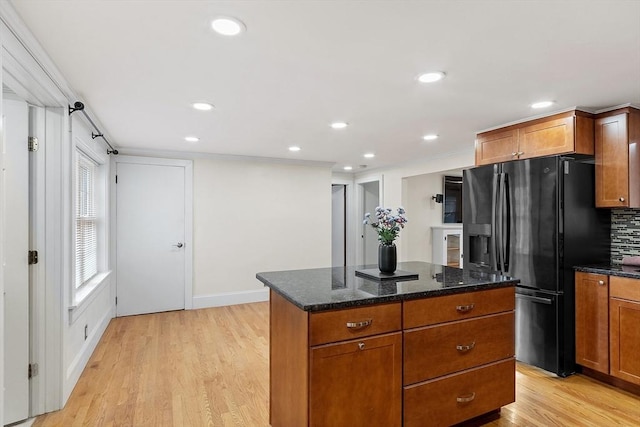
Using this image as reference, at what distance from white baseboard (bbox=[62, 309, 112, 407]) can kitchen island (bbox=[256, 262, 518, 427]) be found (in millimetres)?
1601

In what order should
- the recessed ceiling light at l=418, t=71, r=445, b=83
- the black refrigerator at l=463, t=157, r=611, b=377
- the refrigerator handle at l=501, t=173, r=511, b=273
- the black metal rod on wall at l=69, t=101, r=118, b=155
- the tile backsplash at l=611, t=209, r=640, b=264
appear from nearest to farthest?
the recessed ceiling light at l=418, t=71, r=445, b=83, the black metal rod on wall at l=69, t=101, r=118, b=155, the black refrigerator at l=463, t=157, r=611, b=377, the tile backsplash at l=611, t=209, r=640, b=264, the refrigerator handle at l=501, t=173, r=511, b=273

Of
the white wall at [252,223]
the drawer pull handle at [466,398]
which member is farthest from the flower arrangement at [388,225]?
the white wall at [252,223]

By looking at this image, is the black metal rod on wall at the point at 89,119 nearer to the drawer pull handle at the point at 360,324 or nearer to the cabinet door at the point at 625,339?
the drawer pull handle at the point at 360,324

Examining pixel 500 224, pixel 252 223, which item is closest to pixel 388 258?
pixel 500 224

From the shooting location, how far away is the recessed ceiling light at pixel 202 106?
2.86m

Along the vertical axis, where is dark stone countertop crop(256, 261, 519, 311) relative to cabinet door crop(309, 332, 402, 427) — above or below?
above

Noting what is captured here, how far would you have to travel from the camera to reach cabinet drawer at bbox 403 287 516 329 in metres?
1.93

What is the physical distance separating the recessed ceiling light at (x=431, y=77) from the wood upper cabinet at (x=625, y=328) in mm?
2070

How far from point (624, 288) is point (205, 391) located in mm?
Result: 3266

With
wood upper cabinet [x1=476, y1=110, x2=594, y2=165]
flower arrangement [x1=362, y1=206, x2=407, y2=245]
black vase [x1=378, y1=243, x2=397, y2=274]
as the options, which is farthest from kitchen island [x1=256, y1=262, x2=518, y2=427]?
wood upper cabinet [x1=476, y1=110, x2=594, y2=165]

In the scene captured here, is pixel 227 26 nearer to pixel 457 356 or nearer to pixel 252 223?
pixel 457 356

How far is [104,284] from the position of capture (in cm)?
411

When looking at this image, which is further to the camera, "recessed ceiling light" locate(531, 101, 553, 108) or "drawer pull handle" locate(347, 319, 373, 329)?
"recessed ceiling light" locate(531, 101, 553, 108)

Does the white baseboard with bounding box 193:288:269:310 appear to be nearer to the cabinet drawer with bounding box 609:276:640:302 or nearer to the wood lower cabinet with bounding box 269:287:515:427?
the wood lower cabinet with bounding box 269:287:515:427
